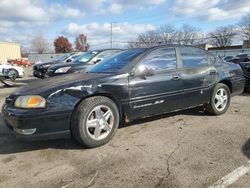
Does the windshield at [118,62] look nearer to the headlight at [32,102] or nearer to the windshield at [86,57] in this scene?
the headlight at [32,102]

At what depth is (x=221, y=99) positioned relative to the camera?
593 cm

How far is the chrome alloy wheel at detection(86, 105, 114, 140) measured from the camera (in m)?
4.13

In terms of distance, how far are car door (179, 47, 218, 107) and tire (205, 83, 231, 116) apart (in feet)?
0.51

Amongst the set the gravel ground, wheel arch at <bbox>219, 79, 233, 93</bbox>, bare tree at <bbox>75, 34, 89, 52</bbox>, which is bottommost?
the gravel ground

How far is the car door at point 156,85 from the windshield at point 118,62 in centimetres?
25

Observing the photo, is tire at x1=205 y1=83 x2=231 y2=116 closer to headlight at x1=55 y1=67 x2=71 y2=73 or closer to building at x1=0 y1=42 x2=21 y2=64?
headlight at x1=55 y1=67 x2=71 y2=73

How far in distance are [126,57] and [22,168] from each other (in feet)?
8.33

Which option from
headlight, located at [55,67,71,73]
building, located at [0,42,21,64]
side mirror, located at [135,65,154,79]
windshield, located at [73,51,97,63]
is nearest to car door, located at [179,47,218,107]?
side mirror, located at [135,65,154,79]

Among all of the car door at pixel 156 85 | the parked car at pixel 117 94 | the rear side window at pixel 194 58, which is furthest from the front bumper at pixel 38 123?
the rear side window at pixel 194 58

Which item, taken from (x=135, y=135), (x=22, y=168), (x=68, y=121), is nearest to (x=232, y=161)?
(x=135, y=135)

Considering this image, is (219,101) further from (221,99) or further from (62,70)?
(62,70)

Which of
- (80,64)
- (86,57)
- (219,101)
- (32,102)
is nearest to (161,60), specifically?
(219,101)

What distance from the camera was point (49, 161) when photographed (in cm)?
374

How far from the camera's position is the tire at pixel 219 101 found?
5.77 meters
